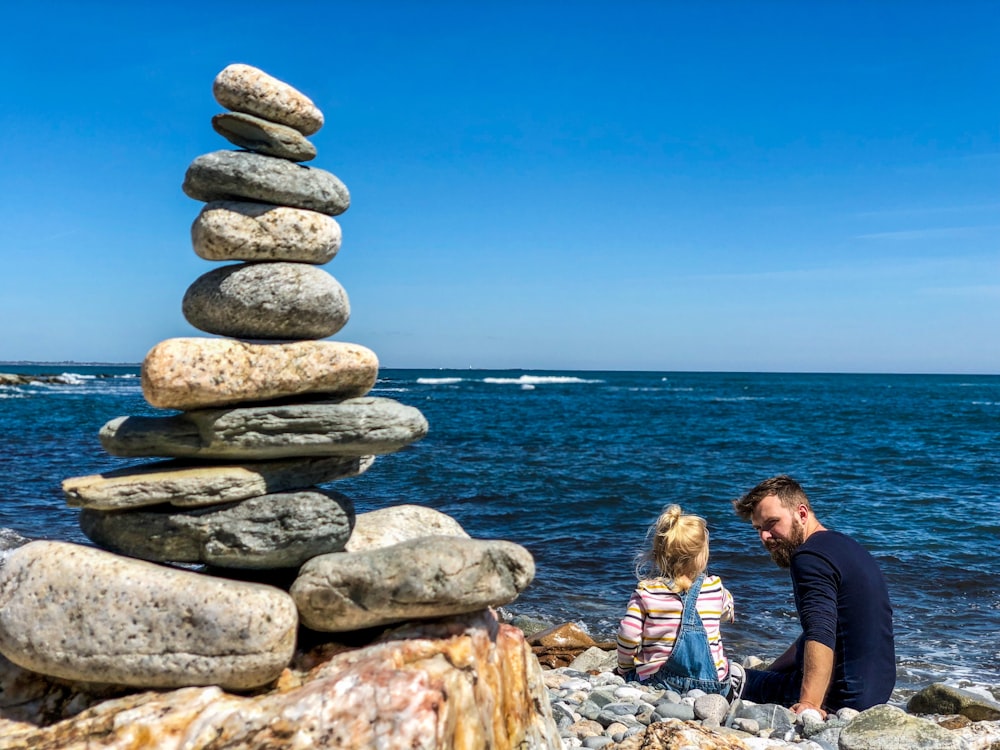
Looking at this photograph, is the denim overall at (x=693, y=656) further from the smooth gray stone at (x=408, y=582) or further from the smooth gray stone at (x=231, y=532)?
the smooth gray stone at (x=231, y=532)

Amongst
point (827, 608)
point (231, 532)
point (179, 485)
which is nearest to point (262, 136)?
point (179, 485)

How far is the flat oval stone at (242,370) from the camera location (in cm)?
549

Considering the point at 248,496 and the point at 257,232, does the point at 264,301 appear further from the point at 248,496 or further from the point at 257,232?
the point at 248,496

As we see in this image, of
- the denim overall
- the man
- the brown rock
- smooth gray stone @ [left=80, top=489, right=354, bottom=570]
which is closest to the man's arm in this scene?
the man

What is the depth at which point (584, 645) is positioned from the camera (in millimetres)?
10094

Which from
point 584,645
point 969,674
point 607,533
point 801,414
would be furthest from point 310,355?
point 801,414

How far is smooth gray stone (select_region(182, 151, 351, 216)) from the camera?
19.4 feet

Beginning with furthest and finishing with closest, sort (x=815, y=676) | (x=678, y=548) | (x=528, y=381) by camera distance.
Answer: (x=528, y=381), (x=678, y=548), (x=815, y=676)

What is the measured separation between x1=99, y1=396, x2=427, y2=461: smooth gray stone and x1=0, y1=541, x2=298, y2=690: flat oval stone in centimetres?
95

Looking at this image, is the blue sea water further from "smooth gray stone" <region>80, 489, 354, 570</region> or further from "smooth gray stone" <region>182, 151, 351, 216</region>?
"smooth gray stone" <region>182, 151, 351, 216</region>

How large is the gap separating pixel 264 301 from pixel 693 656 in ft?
14.7

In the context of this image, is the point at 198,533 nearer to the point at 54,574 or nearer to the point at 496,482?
the point at 54,574

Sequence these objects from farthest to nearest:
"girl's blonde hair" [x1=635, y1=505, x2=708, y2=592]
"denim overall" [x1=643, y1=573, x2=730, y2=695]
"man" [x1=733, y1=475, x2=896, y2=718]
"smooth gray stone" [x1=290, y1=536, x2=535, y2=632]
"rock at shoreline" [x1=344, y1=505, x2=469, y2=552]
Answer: "denim overall" [x1=643, y1=573, x2=730, y2=695], "girl's blonde hair" [x1=635, y1=505, x2=708, y2=592], "man" [x1=733, y1=475, x2=896, y2=718], "rock at shoreline" [x1=344, y1=505, x2=469, y2=552], "smooth gray stone" [x1=290, y1=536, x2=535, y2=632]

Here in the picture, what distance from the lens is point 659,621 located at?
23.9 ft
